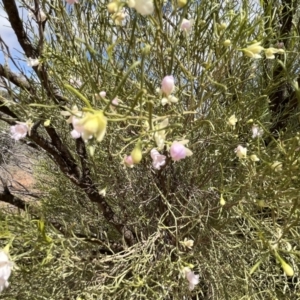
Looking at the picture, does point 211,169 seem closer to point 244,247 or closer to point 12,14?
point 244,247

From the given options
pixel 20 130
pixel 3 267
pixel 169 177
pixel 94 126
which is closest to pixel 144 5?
pixel 94 126

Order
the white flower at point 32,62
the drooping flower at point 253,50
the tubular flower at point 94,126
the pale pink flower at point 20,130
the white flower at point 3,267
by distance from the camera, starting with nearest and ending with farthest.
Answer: the tubular flower at point 94,126
the white flower at point 3,267
the drooping flower at point 253,50
the pale pink flower at point 20,130
the white flower at point 32,62

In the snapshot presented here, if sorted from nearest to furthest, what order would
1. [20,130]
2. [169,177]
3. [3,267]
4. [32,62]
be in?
1. [3,267]
2. [20,130]
3. [32,62]
4. [169,177]

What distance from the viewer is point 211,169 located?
4.46 feet

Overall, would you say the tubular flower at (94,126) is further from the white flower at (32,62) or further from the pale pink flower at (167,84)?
the white flower at (32,62)

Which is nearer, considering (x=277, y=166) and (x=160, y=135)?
→ (x=160, y=135)

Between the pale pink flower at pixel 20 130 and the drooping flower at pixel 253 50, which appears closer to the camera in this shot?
the drooping flower at pixel 253 50

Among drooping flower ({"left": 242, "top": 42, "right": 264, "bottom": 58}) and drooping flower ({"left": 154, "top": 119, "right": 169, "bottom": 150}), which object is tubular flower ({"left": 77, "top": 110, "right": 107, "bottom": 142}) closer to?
drooping flower ({"left": 154, "top": 119, "right": 169, "bottom": 150})

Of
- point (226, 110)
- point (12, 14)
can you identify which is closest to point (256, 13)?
point (226, 110)

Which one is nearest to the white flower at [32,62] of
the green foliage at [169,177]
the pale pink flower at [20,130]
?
the green foliage at [169,177]

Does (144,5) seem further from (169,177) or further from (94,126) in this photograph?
(169,177)

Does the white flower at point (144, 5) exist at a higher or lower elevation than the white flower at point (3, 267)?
higher

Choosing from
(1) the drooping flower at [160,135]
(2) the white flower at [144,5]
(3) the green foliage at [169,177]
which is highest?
(2) the white flower at [144,5]

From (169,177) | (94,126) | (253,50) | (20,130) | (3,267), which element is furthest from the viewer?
(169,177)
